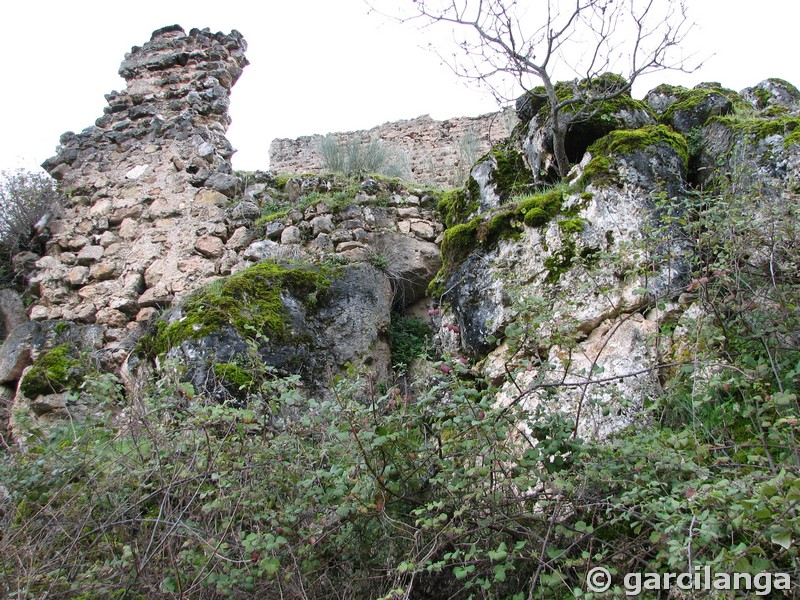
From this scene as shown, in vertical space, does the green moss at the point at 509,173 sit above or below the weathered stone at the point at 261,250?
above

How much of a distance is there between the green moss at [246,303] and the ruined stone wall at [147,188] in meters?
1.07

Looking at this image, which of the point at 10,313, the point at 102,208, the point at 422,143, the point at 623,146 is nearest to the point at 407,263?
the point at 623,146

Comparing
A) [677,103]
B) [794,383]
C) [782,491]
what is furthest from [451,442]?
[677,103]

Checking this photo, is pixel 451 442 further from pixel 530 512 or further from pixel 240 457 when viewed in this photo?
pixel 240 457

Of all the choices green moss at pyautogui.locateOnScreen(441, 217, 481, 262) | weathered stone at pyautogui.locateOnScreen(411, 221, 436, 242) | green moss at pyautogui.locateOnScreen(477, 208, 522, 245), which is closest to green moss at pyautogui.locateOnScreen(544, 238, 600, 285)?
green moss at pyautogui.locateOnScreen(477, 208, 522, 245)

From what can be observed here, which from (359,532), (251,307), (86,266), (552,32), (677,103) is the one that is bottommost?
(359,532)

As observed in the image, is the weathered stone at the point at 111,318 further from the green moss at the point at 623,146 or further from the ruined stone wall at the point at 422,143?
the ruined stone wall at the point at 422,143

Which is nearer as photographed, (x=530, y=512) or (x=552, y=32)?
(x=530, y=512)

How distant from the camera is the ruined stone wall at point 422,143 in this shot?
11.0m

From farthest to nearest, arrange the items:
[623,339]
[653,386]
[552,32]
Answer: [552,32] < [623,339] < [653,386]

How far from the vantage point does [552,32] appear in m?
4.77

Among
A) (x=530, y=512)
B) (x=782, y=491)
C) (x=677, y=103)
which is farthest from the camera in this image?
(x=677, y=103)

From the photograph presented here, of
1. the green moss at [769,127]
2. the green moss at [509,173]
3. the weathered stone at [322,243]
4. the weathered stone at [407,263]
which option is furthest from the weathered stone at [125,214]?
the green moss at [769,127]

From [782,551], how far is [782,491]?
0.76ft
